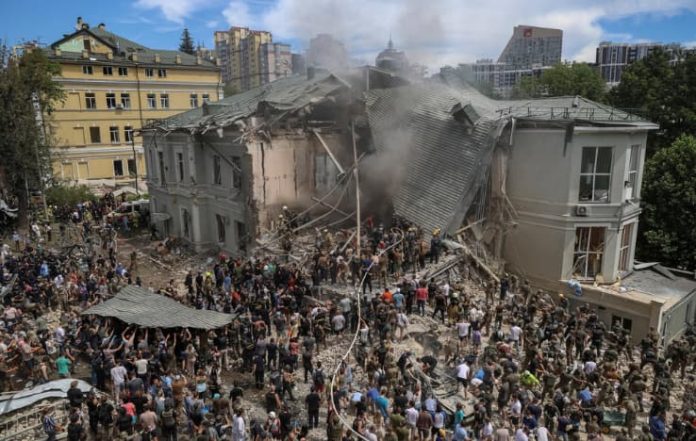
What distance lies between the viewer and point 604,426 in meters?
13.3

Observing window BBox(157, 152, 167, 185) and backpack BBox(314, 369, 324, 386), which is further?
window BBox(157, 152, 167, 185)

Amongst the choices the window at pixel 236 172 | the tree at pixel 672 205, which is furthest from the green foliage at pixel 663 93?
the window at pixel 236 172

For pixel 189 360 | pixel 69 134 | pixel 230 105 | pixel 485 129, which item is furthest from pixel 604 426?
pixel 69 134

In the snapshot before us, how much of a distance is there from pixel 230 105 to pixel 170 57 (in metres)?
26.6

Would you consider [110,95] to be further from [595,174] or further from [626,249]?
[626,249]

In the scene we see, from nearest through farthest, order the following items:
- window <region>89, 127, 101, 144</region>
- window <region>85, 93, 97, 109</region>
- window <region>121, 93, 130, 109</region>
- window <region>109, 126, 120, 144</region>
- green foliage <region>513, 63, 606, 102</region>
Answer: window <region>85, 93, 97, 109</region> < green foliage <region>513, 63, 606, 102</region> < window <region>89, 127, 101, 144</region> < window <region>121, 93, 130, 109</region> < window <region>109, 126, 120, 144</region>

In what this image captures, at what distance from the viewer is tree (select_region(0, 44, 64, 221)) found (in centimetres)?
3397

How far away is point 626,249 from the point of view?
76.3 feet

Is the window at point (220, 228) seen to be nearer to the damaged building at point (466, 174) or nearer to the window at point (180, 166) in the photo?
the damaged building at point (466, 174)

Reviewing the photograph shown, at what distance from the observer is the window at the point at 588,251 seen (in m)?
22.1

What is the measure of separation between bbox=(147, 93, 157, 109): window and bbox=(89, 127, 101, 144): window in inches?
213

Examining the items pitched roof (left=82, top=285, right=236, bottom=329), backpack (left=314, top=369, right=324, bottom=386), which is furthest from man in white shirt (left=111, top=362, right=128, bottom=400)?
backpack (left=314, top=369, right=324, bottom=386)

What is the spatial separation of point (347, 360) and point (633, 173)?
15.6 metres

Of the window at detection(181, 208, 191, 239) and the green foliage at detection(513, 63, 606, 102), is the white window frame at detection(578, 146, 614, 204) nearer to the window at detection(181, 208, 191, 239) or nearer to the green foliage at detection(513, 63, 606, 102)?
the window at detection(181, 208, 191, 239)
